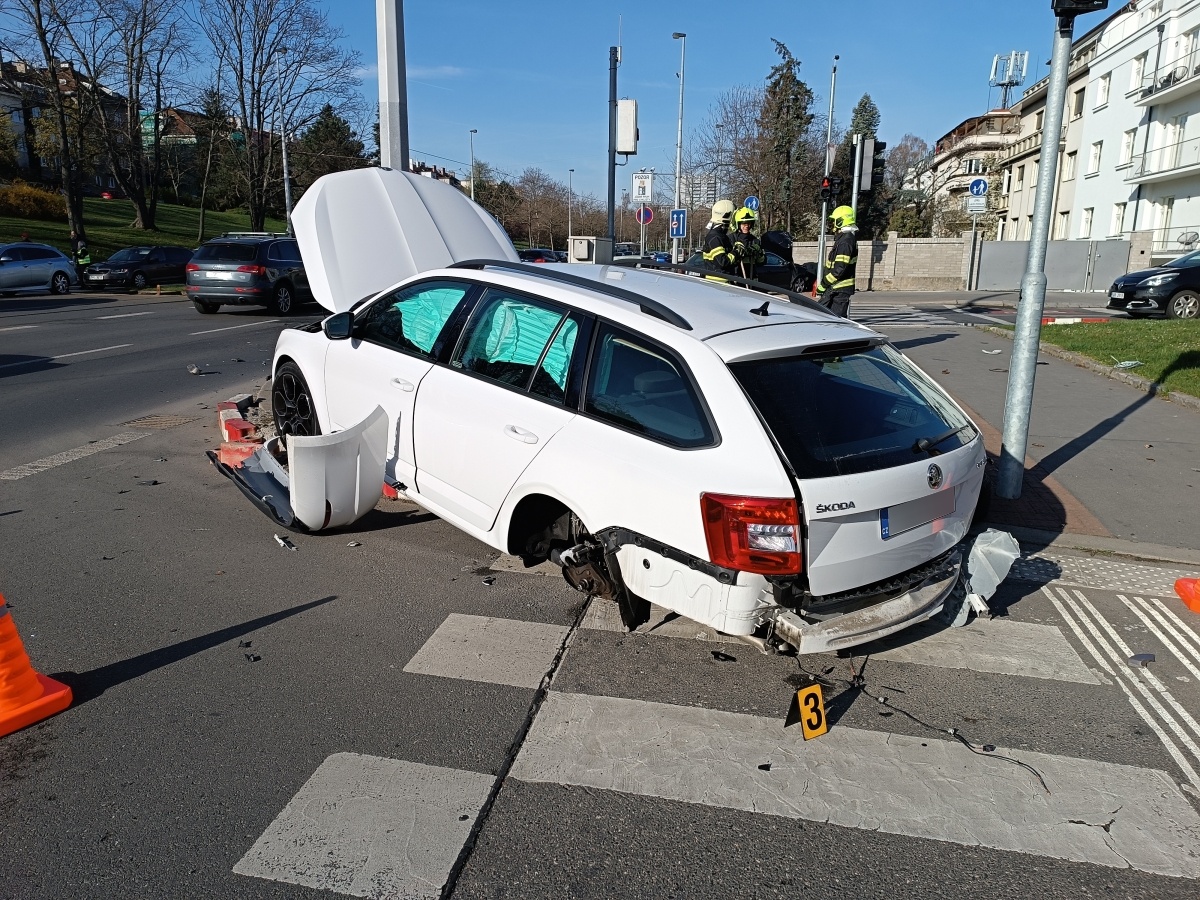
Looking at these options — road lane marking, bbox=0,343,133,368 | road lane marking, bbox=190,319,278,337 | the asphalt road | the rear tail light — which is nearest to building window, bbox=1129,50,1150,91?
road lane marking, bbox=190,319,278,337

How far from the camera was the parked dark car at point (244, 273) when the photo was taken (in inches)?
757

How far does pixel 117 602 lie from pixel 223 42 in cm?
4822

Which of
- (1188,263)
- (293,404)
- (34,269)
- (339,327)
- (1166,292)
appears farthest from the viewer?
(34,269)

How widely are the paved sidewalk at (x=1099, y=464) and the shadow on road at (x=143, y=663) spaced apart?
4.61 meters

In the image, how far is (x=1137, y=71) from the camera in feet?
126

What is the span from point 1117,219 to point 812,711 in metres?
45.1

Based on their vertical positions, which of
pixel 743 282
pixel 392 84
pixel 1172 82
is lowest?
pixel 743 282

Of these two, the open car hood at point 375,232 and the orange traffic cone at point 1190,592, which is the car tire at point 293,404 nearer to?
the open car hood at point 375,232

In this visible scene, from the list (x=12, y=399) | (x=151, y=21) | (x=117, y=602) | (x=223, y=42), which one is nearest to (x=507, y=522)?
(x=117, y=602)

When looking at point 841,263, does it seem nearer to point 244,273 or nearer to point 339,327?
point 339,327

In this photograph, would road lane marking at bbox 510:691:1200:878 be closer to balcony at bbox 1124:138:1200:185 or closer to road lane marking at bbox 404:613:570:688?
road lane marking at bbox 404:613:570:688

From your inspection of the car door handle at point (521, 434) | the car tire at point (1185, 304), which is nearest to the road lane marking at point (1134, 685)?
the car door handle at point (521, 434)

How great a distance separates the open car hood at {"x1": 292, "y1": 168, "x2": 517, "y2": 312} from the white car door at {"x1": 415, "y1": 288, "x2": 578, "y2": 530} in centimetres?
224

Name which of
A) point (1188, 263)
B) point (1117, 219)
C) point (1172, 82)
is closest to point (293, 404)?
point (1188, 263)
